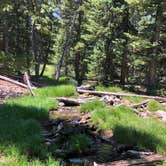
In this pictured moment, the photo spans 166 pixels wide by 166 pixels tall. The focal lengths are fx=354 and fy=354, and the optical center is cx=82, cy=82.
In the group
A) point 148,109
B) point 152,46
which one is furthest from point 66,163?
point 152,46

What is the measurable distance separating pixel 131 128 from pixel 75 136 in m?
1.66

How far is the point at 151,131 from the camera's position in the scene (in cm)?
870

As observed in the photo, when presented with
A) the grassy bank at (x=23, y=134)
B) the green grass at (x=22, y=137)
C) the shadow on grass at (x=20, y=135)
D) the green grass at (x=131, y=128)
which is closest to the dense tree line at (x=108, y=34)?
the grassy bank at (x=23, y=134)

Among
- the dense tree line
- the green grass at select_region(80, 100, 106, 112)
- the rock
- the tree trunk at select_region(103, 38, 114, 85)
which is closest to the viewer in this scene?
the green grass at select_region(80, 100, 106, 112)

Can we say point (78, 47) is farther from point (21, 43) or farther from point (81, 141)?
point (81, 141)

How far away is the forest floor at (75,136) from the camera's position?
262 inches

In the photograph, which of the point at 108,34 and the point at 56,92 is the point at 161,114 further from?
the point at 108,34

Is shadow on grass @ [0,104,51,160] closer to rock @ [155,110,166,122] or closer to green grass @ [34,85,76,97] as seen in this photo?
green grass @ [34,85,76,97]

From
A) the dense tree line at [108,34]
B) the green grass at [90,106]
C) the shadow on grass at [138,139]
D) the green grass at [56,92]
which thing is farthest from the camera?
the dense tree line at [108,34]

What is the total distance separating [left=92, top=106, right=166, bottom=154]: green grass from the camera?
7878 mm

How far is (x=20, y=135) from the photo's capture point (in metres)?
7.50

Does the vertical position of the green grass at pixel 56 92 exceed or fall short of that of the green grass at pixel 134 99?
it exceeds it

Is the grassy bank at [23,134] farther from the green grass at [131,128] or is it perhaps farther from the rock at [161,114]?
the rock at [161,114]

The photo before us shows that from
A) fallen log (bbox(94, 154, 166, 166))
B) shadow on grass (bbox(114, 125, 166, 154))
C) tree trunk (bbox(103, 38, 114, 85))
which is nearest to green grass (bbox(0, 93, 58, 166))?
fallen log (bbox(94, 154, 166, 166))
